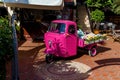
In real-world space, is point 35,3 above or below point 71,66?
above

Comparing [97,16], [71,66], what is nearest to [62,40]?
[71,66]

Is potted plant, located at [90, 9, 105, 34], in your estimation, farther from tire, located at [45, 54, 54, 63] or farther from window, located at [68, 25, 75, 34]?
tire, located at [45, 54, 54, 63]

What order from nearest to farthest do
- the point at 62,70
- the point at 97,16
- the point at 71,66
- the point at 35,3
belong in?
the point at 62,70, the point at 71,66, the point at 35,3, the point at 97,16

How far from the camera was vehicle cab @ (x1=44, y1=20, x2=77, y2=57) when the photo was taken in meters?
11.4

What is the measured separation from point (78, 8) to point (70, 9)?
1.84 meters

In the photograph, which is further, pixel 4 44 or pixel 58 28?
pixel 58 28

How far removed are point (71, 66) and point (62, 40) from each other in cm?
123

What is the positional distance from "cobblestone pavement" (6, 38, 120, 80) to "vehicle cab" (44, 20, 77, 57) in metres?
0.50

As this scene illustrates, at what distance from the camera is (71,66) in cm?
1095

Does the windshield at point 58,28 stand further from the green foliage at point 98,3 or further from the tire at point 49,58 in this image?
the green foliage at point 98,3

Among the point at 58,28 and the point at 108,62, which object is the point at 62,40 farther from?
the point at 108,62

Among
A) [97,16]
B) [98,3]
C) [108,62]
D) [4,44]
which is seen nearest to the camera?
[4,44]

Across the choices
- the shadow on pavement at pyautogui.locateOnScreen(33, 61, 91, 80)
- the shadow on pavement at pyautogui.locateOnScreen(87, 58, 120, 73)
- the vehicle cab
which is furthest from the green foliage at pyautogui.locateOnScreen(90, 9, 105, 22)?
the shadow on pavement at pyautogui.locateOnScreen(33, 61, 91, 80)

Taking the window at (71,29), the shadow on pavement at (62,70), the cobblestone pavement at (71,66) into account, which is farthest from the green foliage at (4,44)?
the window at (71,29)
